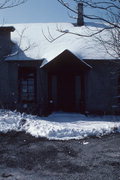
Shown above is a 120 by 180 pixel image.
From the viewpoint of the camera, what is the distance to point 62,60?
49.4ft

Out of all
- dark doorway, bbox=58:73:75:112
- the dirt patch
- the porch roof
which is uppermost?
the porch roof

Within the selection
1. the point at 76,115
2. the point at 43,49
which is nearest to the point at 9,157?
the point at 76,115

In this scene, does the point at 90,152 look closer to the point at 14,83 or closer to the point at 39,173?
the point at 39,173

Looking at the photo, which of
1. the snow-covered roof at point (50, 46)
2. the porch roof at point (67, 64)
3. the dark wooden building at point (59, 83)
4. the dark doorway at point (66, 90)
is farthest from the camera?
the dark doorway at point (66, 90)

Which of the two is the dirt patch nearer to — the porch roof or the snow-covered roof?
the porch roof

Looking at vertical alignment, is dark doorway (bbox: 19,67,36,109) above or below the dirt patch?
above

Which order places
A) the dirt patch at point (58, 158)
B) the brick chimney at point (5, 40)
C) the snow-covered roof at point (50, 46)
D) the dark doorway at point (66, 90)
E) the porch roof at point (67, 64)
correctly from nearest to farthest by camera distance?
the dirt patch at point (58, 158) → the porch roof at point (67, 64) → the snow-covered roof at point (50, 46) → the dark doorway at point (66, 90) → the brick chimney at point (5, 40)

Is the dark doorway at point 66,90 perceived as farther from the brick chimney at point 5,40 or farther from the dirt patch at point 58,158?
the dirt patch at point 58,158

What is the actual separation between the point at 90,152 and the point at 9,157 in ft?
7.60

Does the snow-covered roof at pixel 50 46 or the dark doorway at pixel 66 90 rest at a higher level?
the snow-covered roof at pixel 50 46

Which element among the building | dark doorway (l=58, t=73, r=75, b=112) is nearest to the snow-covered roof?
the building

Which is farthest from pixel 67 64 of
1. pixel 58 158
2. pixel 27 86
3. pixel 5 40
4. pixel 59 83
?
pixel 58 158

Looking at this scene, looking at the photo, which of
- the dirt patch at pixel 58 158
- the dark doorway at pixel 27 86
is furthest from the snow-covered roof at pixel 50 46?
the dirt patch at pixel 58 158

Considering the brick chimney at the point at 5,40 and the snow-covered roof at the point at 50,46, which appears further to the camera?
the brick chimney at the point at 5,40
